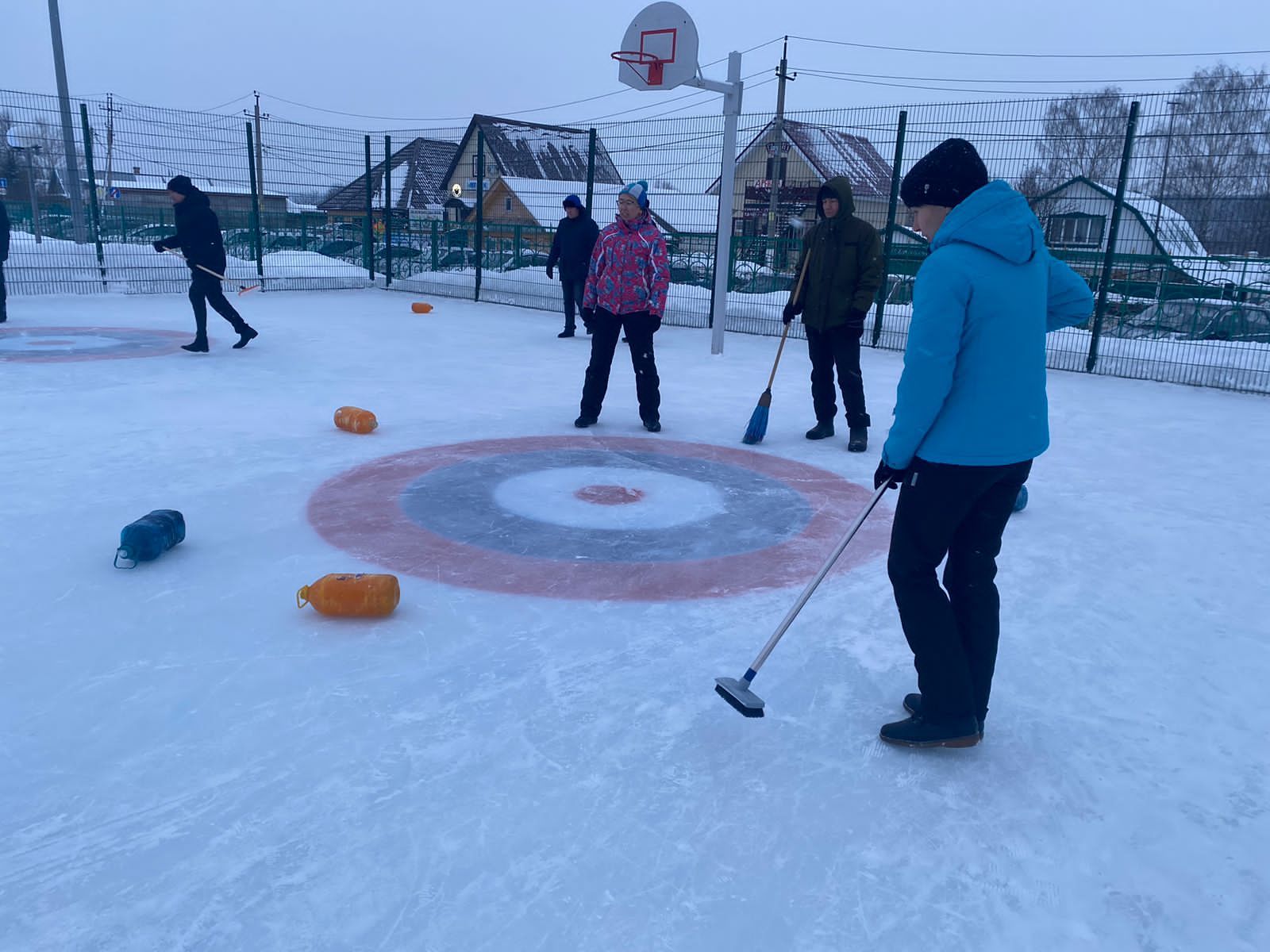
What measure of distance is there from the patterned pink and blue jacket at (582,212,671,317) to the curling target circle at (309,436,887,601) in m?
1.04

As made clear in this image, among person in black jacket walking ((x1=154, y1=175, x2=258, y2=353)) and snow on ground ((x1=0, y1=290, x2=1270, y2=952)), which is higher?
person in black jacket walking ((x1=154, y1=175, x2=258, y2=353))

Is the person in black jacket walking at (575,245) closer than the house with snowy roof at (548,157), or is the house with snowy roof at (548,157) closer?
the person in black jacket walking at (575,245)

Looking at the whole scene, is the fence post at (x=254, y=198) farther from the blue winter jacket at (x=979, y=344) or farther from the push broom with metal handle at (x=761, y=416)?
the blue winter jacket at (x=979, y=344)

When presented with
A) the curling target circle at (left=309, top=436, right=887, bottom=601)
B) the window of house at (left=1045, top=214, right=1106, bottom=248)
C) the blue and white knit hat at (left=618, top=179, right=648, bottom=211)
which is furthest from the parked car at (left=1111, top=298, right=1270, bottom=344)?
the curling target circle at (left=309, top=436, right=887, bottom=601)

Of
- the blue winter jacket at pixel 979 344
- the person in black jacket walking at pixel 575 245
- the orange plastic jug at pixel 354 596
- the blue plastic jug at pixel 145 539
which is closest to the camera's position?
the blue winter jacket at pixel 979 344

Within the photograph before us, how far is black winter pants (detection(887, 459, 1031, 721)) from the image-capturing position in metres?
2.52

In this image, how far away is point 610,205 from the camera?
13914 millimetres

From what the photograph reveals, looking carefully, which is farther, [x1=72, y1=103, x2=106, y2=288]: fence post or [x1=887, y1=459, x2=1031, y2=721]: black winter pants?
[x1=72, y1=103, x2=106, y2=288]: fence post

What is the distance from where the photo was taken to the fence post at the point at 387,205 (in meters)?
15.3

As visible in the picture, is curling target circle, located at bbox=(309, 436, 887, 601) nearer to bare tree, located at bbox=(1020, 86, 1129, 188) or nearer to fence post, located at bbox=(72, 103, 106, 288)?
bare tree, located at bbox=(1020, 86, 1129, 188)

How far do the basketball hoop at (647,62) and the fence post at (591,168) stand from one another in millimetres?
2059

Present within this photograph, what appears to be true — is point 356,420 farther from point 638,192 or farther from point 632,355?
point 638,192

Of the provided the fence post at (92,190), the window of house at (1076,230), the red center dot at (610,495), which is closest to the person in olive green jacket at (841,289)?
the red center dot at (610,495)

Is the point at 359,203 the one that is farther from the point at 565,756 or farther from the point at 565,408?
the point at 565,756
